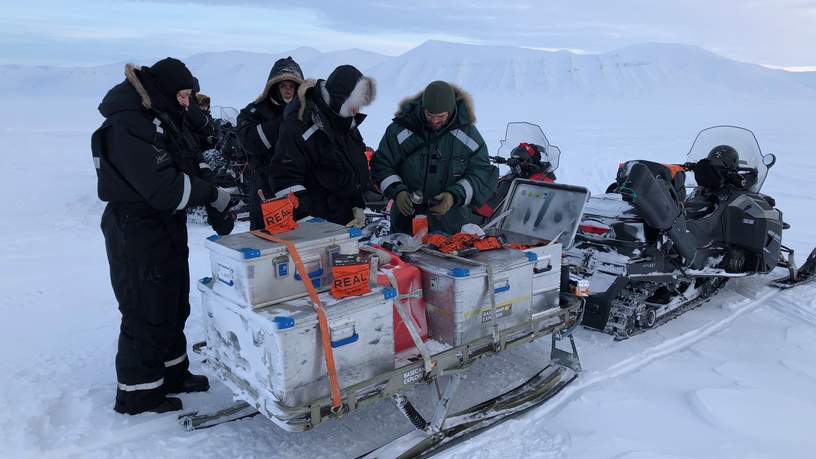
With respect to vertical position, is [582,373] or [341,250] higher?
[341,250]

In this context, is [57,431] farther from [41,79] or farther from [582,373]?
[41,79]

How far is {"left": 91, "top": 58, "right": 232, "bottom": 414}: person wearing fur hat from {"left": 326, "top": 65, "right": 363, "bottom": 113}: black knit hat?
74 cm

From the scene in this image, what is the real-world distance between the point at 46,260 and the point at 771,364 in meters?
6.17

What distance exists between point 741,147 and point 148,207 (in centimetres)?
484

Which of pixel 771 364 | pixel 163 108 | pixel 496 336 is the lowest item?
pixel 771 364

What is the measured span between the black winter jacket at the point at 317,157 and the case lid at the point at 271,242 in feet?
2.25

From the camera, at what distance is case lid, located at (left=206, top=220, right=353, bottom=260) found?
2402mm

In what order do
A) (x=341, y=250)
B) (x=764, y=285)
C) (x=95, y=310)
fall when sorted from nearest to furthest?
(x=341, y=250)
(x=95, y=310)
(x=764, y=285)

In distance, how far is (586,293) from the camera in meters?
3.46

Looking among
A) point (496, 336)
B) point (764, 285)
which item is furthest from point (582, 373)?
point (764, 285)

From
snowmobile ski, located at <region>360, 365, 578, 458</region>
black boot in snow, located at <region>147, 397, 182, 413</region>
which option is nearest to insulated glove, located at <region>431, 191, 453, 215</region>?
snowmobile ski, located at <region>360, 365, 578, 458</region>

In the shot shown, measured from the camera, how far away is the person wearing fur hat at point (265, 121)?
420 centimetres

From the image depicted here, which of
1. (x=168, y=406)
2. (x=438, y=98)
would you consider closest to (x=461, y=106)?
(x=438, y=98)

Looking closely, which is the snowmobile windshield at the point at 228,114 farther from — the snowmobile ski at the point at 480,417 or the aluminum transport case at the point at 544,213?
the snowmobile ski at the point at 480,417
